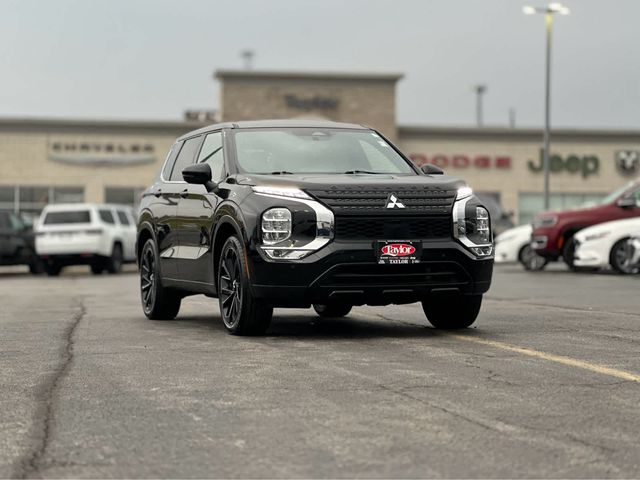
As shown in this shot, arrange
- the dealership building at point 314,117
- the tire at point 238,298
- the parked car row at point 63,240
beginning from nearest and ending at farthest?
1. the tire at point 238,298
2. the parked car row at point 63,240
3. the dealership building at point 314,117

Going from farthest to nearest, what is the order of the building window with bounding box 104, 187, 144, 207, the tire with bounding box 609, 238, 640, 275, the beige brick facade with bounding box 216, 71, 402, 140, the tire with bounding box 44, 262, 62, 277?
the beige brick facade with bounding box 216, 71, 402, 140 → the building window with bounding box 104, 187, 144, 207 → the tire with bounding box 44, 262, 62, 277 → the tire with bounding box 609, 238, 640, 275

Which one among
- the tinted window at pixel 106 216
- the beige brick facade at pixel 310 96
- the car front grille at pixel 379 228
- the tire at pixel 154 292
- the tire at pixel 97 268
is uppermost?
the beige brick facade at pixel 310 96

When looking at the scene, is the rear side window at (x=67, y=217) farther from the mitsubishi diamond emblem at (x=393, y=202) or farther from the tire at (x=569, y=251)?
the mitsubishi diamond emblem at (x=393, y=202)

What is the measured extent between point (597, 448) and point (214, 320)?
7.16m

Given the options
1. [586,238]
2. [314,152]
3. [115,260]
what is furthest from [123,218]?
[314,152]

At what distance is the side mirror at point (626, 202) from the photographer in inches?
935

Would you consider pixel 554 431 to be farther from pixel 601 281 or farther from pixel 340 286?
pixel 601 281

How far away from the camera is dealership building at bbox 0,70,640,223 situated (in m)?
58.6

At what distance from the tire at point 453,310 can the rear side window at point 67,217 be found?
20502 millimetres

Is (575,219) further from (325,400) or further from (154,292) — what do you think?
(325,400)

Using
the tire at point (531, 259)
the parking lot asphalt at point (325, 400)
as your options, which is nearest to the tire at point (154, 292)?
the parking lot asphalt at point (325, 400)

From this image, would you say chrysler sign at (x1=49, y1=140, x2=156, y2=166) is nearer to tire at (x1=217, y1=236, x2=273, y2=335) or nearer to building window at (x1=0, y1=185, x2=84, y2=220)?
building window at (x1=0, y1=185, x2=84, y2=220)

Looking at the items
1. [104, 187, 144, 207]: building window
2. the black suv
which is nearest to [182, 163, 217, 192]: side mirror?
the black suv

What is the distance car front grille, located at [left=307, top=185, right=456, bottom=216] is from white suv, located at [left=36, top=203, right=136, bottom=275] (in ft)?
68.4
